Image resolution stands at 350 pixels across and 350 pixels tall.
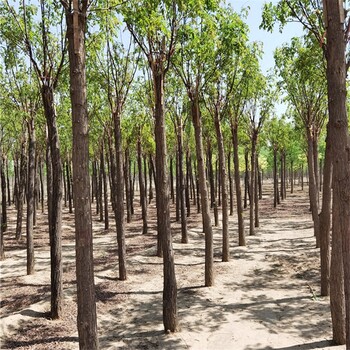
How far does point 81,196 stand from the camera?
4906 millimetres

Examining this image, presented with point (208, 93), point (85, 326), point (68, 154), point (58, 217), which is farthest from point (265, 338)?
point (68, 154)

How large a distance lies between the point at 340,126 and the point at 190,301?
715 cm

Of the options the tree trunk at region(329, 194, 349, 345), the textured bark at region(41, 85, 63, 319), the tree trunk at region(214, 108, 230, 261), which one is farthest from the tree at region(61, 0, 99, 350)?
the tree trunk at region(214, 108, 230, 261)

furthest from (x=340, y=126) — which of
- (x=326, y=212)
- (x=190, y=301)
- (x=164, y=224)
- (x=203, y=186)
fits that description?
(x=190, y=301)

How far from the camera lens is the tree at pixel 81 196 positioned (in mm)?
4895

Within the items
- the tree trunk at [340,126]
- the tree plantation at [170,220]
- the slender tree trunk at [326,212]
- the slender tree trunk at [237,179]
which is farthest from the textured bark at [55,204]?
the slender tree trunk at [237,179]

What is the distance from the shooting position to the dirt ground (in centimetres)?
770

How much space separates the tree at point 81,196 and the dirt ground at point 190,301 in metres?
3.09

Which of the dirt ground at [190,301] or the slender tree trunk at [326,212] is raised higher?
the slender tree trunk at [326,212]

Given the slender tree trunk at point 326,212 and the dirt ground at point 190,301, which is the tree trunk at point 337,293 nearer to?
the dirt ground at point 190,301

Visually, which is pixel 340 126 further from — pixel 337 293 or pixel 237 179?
pixel 237 179

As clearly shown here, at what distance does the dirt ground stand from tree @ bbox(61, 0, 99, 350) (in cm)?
309

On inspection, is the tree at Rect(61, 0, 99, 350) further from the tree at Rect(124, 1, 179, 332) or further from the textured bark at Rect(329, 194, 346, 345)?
the textured bark at Rect(329, 194, 346, 345)

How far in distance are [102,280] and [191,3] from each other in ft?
30.6
